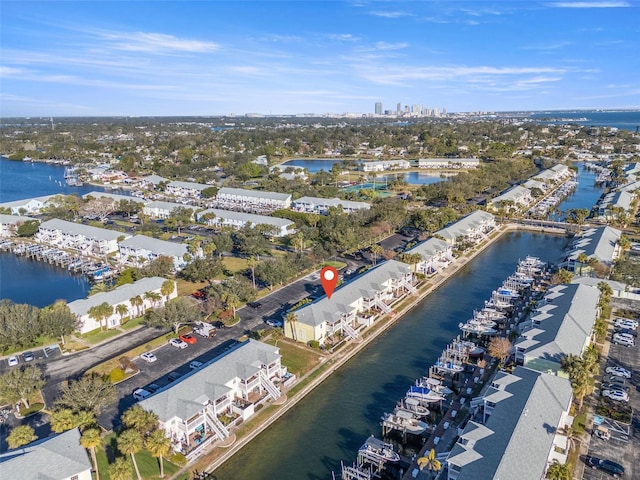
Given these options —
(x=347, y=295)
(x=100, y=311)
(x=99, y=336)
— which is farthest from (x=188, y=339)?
(x=347, y=295)

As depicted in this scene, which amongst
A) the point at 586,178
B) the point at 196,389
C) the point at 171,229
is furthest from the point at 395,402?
the point at 586,178

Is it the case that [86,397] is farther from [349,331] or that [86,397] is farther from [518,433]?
[518,433]

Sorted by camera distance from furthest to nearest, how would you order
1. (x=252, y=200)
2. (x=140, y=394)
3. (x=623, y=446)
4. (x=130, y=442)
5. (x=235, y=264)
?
(x=252, y=200) < (x=235, y=264) < (x=140, y=394) < (x=623, y=446) < (x=130, y=442)

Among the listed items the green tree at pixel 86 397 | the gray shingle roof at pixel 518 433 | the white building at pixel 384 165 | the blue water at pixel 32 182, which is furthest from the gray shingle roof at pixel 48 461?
the white building at pixel 384 165

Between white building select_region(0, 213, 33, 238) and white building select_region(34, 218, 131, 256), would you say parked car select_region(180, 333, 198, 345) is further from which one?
white building select_region(0, 213, 33, 238)

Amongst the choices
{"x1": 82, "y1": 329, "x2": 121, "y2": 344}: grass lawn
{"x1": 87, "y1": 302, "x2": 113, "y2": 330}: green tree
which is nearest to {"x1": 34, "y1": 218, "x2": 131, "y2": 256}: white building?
{"x1": 82, "y1": 329, "x2": 121, "y2": 344}: grass lawn

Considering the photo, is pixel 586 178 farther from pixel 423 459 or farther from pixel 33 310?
pixel 33 310

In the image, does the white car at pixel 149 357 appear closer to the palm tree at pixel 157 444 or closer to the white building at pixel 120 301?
the white building at pixel 120 301
